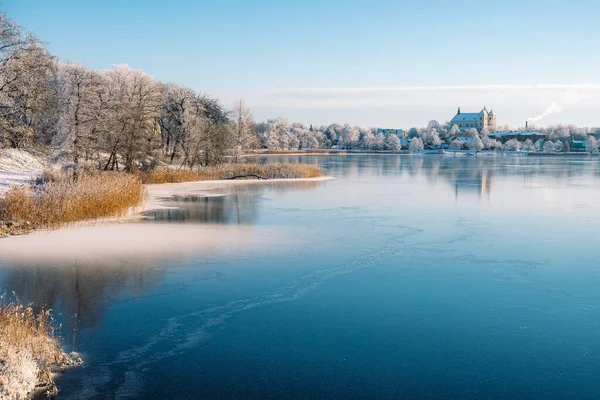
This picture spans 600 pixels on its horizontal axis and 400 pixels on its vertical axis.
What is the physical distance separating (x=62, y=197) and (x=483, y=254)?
12.5 metres

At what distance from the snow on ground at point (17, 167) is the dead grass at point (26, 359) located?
19.2 m

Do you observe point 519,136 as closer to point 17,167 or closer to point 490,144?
point 490,144

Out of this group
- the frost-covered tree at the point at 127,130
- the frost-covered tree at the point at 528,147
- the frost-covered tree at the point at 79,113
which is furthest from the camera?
the frost-covered tree at the point at 528,147

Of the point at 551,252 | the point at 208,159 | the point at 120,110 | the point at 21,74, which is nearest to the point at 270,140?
the point at 208,159

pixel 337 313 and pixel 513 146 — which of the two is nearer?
pixel 337 313

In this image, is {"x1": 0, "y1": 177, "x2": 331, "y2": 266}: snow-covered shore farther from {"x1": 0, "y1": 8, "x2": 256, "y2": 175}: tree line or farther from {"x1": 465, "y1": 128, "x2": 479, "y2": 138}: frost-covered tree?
{"x1": 465, "y1": 128, "x2": 479, "y2": 138}: frost-covered tree

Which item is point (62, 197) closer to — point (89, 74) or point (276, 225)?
point (276, 225)

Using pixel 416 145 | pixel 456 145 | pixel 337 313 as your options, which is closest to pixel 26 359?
pixel 337 313

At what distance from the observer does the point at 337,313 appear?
8.75 metres

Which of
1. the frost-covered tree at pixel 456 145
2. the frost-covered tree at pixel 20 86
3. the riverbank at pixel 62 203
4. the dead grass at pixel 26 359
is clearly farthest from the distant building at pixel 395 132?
the dead grass at pixel 26 359

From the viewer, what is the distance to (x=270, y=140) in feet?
400

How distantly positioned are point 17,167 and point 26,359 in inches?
999

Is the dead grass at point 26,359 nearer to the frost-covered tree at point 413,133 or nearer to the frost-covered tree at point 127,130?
the frost-covered tree at point 127,130

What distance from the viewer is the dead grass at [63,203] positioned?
1592 centimetres
